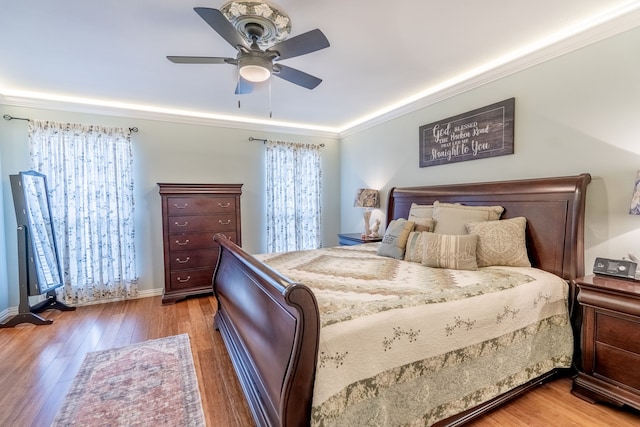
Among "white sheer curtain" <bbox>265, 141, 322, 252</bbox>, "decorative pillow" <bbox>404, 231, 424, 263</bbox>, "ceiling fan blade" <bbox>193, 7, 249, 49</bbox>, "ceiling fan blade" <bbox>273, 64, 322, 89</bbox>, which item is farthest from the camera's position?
"white sheer curtain" <bbox>265, 141, 322, 252</bbox>

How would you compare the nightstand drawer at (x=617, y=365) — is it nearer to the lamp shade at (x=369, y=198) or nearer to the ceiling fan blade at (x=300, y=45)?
the ceiling fan blade at (x=300, y=45)

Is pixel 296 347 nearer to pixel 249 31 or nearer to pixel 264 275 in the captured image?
pixel 264 275

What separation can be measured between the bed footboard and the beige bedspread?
0.29 feet

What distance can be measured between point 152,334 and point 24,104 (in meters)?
3.16

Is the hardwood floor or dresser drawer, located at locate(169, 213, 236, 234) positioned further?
dresser drawer, located at locate(169, 213, 236, 234)

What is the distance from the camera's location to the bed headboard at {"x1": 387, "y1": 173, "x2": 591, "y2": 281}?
219 cm

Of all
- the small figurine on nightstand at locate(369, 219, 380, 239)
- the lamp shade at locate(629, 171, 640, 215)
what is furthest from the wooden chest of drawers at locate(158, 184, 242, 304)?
the lamp shade at locate(629, 171, 640, 215)

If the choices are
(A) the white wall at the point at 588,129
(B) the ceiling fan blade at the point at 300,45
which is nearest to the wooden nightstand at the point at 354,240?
(A) the white wall at the point at 588,129

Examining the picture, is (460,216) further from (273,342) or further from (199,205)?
(199,205)

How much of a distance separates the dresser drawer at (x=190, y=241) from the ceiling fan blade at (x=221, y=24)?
2.77 m

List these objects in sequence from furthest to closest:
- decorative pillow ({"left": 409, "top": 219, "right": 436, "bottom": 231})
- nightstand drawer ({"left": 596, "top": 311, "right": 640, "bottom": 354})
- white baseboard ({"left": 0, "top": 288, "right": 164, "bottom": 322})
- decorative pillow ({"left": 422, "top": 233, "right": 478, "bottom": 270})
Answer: white baseboard ({"left": 0, "top": 288, "right": 164, "bottom": 322}) → decorative pillow ({"left": 409, "top": 219, "right": 436, "bottom": 231}) → decorative pillow ({"left": 422, "top": 233, "right": 478, "bottom": 270}) → nightstand drawer ({"left": 596, "top": 311, "right": 640, "bottom": 354})

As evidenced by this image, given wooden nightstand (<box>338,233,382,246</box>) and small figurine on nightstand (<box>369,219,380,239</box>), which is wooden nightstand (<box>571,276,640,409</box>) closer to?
wooden nightstand (<box>338,233,382,246</box>)

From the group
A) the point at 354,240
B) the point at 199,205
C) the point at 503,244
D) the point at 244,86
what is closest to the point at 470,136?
the point at 503,244

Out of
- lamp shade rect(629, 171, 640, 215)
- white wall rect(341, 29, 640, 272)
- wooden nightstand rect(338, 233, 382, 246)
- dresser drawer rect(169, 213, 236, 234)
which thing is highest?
white wall rect(341, 29, 640, 272)
